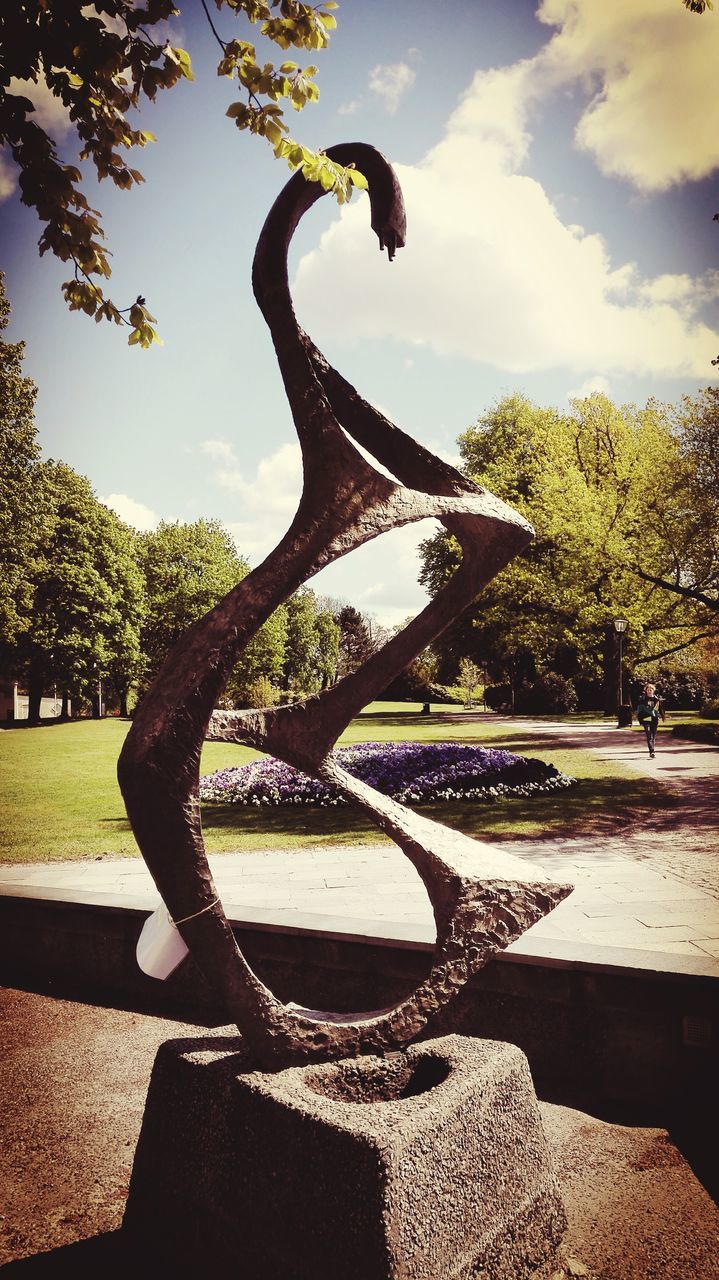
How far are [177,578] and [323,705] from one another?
42.7 metres

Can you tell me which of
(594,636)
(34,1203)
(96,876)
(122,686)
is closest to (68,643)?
(122,686)

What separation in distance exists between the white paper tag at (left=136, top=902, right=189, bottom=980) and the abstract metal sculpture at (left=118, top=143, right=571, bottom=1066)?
0.10 m

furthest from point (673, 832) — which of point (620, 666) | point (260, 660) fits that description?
point (260, 660)

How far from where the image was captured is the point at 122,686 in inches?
1649

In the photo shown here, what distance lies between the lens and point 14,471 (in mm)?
25938

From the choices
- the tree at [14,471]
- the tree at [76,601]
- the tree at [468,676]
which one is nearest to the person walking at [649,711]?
the tree at [14,471]

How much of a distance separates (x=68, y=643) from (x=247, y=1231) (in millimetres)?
34362

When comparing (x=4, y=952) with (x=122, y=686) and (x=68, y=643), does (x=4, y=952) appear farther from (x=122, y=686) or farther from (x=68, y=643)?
(x=122, y=686)

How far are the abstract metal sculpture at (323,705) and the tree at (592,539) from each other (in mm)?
18663

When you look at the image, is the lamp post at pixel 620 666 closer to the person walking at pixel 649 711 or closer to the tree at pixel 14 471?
the person walking at pixel 649 711

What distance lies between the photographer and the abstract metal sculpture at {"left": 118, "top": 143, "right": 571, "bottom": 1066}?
2.64 metres

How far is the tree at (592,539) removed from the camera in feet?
70.5

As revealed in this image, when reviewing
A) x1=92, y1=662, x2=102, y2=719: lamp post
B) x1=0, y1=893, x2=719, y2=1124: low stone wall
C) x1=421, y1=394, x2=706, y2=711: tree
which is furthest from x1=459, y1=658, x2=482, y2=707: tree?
x1=0, y1=893, x2=719, y2=1124: low stone wall

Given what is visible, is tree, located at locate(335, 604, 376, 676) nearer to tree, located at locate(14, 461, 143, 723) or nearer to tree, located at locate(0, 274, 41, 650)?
tree, located at locate(14, 461, 143, 723)
